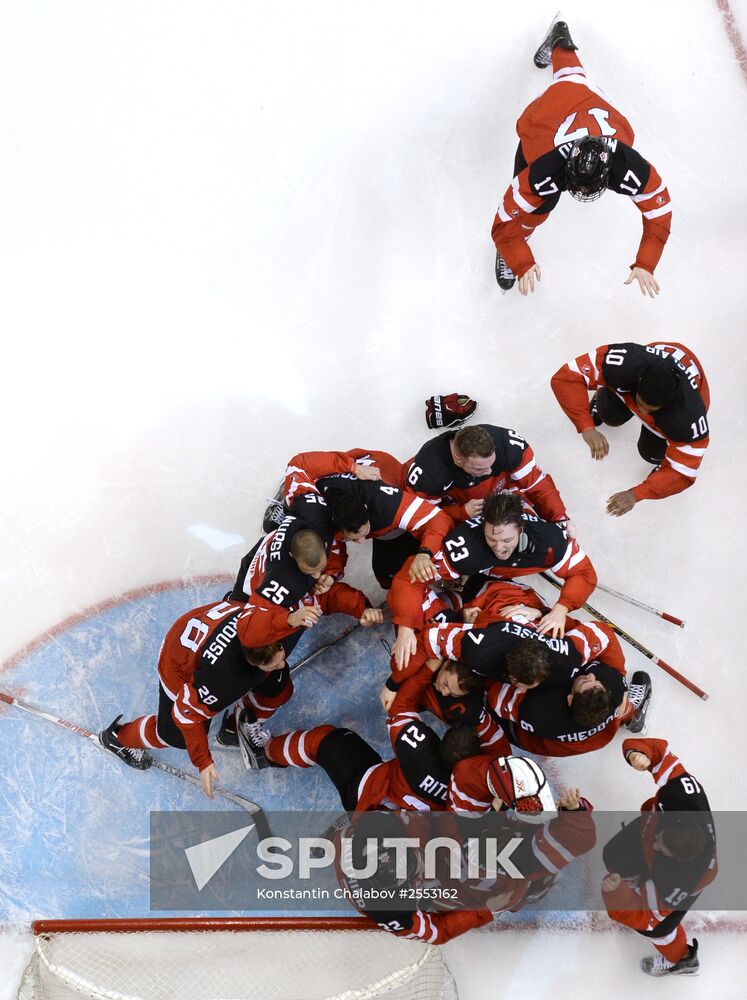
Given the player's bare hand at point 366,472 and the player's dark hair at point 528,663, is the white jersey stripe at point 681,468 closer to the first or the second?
the player's dark hair at point 528,663

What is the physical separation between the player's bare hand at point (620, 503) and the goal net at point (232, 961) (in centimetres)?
190

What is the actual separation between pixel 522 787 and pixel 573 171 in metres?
2.33

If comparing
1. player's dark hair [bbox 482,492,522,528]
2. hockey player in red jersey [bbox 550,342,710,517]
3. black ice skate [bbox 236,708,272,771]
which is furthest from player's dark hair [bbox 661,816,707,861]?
black ice skate [bbox 236,708,272,771]

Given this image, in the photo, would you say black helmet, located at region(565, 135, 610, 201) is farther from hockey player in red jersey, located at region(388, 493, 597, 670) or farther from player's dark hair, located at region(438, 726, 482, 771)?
player's dark hair, located at region(438, 726, 482, 771)

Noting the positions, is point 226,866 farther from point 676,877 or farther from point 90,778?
point 676,877

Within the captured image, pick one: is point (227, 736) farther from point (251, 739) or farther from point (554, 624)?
point (554, 624)

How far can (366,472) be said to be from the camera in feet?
11.9

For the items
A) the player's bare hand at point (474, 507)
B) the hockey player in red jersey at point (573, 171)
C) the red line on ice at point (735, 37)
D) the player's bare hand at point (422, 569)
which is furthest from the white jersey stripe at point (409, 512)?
the red line on ice at point (735, 37)

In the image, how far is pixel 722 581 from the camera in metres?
4.10

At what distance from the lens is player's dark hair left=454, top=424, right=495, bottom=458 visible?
339cm

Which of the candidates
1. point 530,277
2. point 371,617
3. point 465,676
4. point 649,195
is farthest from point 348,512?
point 649,195

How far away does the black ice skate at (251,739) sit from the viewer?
12.5 feet

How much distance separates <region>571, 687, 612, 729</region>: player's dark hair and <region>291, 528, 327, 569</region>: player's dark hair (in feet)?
3.41

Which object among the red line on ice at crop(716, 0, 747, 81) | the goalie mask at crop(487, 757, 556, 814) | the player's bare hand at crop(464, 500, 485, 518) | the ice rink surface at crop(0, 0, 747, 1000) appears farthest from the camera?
the red line on ice at crop(716, 0, 747, 81)
